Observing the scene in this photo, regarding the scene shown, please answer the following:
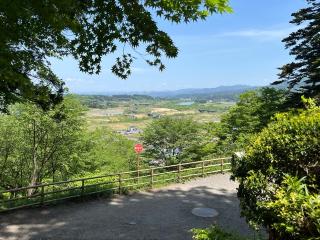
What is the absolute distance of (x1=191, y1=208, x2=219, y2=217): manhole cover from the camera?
15.1m

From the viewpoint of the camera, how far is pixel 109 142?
57.2m

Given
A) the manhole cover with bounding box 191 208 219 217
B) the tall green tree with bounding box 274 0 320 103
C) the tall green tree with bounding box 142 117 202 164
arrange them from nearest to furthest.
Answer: the manhole cover with bounding box 191 208 219 217, the tall green tree with bounding box 274 0 320 103, the tall green tree with bounding box 142 117 202 164

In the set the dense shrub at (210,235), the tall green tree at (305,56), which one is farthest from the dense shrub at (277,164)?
the tall green tree at (305,56)

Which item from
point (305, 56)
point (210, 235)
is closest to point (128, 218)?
point (210, 235)

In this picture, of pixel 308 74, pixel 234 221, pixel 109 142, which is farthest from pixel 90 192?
pixel 109 142

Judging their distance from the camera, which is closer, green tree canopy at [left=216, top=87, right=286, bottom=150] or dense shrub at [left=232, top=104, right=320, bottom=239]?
dense shrub at [left=232, top=104, right=320, bottom=239]

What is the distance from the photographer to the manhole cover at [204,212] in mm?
15078

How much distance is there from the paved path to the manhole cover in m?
0.22

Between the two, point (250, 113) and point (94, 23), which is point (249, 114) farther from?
point (94, 23)

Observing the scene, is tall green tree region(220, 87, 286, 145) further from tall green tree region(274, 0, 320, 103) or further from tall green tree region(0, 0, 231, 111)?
tall green tree region(0, 0, 231, 111)

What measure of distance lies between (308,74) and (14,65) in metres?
23.9

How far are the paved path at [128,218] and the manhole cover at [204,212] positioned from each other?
0.73ft

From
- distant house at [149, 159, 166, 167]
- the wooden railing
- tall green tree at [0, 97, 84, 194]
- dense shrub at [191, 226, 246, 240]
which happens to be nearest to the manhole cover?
the wooden railing

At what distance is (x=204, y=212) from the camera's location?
604 inches
